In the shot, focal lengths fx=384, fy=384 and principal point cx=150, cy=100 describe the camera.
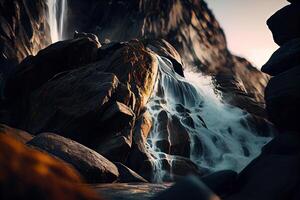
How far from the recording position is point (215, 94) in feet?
131

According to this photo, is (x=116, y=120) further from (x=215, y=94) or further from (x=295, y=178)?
(x=215, y=94)

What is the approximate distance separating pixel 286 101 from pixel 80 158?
783 cm

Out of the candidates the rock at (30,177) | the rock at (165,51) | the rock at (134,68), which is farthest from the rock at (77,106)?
the rock at (30,177)

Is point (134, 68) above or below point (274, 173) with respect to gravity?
above

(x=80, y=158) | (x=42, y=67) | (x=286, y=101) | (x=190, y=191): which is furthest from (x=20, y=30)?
(x=190, y=191)

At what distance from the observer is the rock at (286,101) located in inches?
562

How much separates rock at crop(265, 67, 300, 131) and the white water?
3517 cm

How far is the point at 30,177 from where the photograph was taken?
250cm

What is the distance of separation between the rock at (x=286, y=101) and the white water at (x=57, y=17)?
35.2m

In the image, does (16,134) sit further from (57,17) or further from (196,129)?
(57,17)

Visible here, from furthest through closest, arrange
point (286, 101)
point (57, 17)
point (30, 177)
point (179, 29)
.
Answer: point (179, 29), point (57, 17), point (286, 101), point (30, 177)

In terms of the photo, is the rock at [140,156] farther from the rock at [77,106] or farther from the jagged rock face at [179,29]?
the jagged rock face at [179,29]

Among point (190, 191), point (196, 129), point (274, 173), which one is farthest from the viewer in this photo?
point (196, 129)

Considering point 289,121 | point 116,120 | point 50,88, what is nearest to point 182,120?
point 116,120
